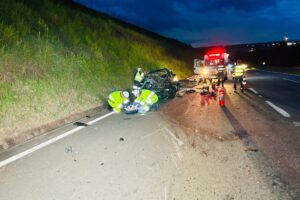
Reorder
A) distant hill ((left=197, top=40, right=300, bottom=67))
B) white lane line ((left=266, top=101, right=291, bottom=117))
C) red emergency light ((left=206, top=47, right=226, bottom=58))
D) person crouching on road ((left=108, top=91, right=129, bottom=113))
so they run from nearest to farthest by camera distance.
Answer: white lane line ((left=266, top=101, right=291, bottom=117)), person crouching on road ((left=108, top=91, right=129, bottom=113)), red emergency light ((left=206, top=47, right=226, bottom=58)), distant hill ((left=197, top=40, right=300, bottom=67))

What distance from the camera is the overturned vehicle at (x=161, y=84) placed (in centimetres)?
1477

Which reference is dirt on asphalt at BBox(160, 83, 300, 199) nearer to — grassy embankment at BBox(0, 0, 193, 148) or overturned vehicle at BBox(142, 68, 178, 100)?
overturned vehicle at BBox(142, 68, 178, 100)

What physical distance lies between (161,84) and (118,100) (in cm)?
418

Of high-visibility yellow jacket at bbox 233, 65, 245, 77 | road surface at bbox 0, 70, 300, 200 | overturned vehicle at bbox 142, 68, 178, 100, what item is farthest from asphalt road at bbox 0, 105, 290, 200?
high-visibility yellow jacket at bbox 233, 65, 245, 77

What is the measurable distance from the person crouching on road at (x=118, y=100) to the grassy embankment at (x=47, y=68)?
1.06 meters

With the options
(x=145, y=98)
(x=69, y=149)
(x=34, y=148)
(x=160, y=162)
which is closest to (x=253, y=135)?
(x=160, y=162)

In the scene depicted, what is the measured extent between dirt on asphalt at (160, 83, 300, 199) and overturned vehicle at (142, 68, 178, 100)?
1921 millimetres

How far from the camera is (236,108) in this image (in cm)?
1241

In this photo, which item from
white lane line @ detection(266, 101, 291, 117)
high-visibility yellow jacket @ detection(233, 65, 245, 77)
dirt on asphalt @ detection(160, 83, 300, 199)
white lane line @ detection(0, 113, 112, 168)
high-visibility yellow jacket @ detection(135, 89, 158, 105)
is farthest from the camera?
high-visibility yellow jacket @ detection(233, 65, 245, 77)

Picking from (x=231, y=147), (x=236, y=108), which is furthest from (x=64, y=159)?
(x=236, y=108)

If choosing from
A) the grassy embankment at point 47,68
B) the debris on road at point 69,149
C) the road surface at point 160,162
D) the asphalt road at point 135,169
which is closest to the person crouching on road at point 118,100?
the grassy embankment at point 47,68

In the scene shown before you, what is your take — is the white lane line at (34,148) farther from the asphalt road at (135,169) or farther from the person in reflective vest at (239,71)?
the person in reflective vest at (239,71)

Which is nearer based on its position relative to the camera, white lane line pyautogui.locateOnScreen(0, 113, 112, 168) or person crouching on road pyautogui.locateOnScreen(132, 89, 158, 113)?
white lane line pyautogui.locateOnScreen(0, 113, 112, 168)

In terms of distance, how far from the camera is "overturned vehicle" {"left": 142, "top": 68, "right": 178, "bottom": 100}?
1477 cm
